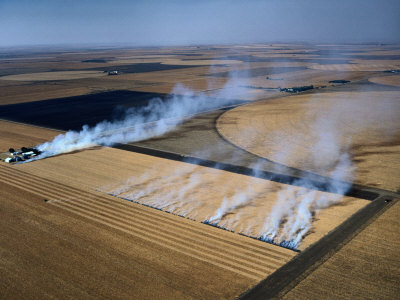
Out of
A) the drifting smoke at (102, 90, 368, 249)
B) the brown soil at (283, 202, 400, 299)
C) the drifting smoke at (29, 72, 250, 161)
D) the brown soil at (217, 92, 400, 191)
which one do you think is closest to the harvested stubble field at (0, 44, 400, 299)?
the brown soil at (283, 202, 400, 299)

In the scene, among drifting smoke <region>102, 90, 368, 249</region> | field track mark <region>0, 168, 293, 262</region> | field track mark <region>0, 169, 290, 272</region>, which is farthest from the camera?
drifting smoke <region>102, 90, 368, 249</region>

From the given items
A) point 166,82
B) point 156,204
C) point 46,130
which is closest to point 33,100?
point 46,130

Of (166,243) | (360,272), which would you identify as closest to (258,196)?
(166,243)

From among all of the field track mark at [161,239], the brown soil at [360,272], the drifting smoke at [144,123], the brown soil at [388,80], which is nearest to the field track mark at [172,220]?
the field track mark at [161,239]

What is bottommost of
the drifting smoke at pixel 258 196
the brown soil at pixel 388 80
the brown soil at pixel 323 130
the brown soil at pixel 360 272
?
the brown soil at pixel 360 272

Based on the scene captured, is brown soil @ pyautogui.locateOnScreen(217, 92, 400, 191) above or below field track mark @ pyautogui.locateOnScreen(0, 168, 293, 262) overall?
above

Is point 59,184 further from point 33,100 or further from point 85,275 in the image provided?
point 33,100

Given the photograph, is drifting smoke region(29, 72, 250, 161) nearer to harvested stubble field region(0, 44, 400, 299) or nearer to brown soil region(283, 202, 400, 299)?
harvested stubble field region(0, 44, 400, 299)

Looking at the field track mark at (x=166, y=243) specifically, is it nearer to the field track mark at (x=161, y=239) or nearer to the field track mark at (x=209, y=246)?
the field track mark at (x=161, y=239)

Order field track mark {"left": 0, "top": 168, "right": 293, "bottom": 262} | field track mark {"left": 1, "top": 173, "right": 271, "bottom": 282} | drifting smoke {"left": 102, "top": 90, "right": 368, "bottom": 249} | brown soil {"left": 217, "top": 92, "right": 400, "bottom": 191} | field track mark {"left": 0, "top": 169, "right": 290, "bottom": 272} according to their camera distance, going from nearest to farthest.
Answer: field track mark {"left": 1, "top": 173, "right": 271, "bottom": 282} < field track mark {"left": 0, "top": 169, "right": 290, "bottom": 272} < field track mark {"left": 0, "top": 168, "right": 293, "bottom": 262} < drifting smoke {"left": 102, "top": 90, "right": 368, "bottom": 249} < brown soil {"left": 217, "top": 92, "right": 400, "bottom": 191}
